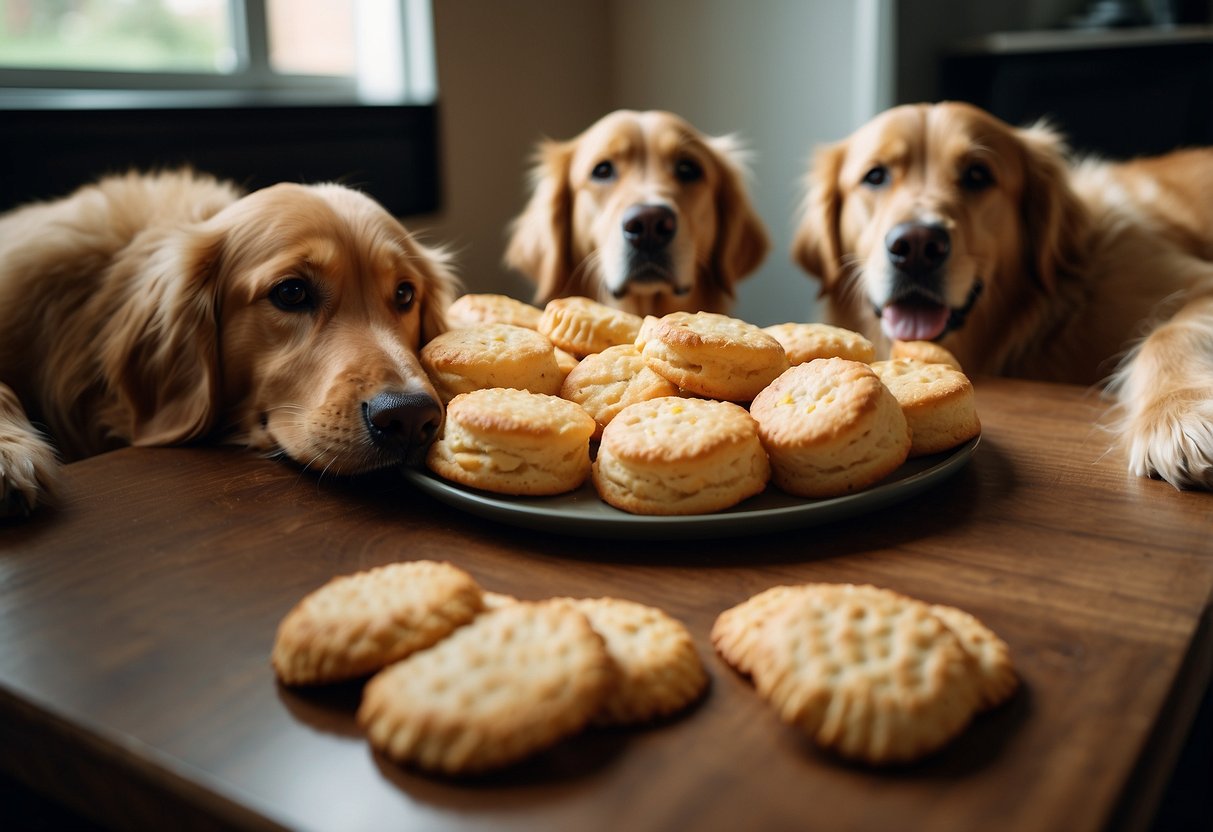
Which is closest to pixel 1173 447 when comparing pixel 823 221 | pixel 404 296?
pixel 404 296

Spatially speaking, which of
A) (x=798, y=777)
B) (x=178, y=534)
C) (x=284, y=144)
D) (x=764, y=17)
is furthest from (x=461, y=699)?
(x=764, y=17)

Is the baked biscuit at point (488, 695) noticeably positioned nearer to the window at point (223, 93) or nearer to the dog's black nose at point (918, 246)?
the dog's black nose at point (918, 246)

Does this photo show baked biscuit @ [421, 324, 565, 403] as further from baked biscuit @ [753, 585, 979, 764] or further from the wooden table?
baked biscuit @ [753, 585, 979, 764]

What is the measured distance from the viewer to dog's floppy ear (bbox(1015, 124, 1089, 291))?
2244 millimetres

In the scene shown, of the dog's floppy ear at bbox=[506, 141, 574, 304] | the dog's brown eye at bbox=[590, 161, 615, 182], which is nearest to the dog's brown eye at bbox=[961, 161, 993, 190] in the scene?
the dog's brown eye at bbox=[590, 161, 615, 182]

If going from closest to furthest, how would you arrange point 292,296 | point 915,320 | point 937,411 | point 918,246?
point 937,411 < point 292,296 < point 918,246 < point 915,320

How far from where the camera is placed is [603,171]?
2.52m

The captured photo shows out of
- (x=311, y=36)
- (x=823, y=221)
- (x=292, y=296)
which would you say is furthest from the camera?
(x=311, y=36)

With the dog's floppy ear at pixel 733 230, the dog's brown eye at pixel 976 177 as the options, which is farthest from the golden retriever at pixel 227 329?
the dog's brown eye at pixel 976 177

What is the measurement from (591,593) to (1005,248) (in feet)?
5.71

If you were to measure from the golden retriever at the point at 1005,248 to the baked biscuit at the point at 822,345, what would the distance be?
0.91 m

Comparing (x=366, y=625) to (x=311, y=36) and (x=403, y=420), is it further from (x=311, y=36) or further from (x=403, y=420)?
(x=311, y=36)

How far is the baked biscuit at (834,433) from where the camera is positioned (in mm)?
988

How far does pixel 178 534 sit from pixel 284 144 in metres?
2.33
